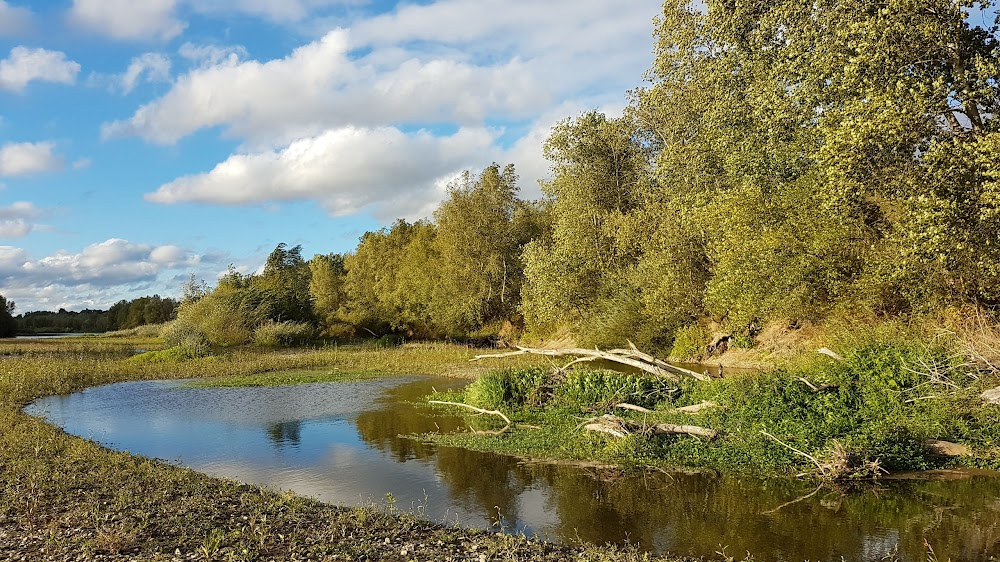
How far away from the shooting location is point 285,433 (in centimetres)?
2259

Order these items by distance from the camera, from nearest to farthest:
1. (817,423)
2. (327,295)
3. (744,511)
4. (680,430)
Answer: (744,511)
(817,423)
(680,430)
(327,295)

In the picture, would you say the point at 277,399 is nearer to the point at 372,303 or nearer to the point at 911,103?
the point at 911,103

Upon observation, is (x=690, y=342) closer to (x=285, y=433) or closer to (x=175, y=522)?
(x=285, y=433)

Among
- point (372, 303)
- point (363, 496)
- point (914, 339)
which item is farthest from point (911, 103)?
point (372, 303)

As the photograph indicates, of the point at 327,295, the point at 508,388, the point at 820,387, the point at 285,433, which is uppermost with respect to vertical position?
the point at 327,295

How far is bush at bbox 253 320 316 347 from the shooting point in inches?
2325

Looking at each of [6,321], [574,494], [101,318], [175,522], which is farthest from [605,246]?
[101,318]

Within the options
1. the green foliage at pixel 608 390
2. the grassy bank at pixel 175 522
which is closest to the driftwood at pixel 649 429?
the green foliage at pixel 608 390

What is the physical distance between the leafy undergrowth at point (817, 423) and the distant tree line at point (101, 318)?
92.6 metres

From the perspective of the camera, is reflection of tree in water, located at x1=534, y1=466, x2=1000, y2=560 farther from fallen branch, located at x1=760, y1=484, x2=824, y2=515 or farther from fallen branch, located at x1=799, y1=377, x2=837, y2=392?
fallen branch, located at x1=799, y1=377, x2=837, y2=392

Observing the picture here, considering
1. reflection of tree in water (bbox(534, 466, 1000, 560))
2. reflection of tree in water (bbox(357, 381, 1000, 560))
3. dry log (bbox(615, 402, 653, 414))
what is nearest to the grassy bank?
reflection of tree in water (bbox(357, 381, 1000, 560))

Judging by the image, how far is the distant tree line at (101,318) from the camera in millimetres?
108875

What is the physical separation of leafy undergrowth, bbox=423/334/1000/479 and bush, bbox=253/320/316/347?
42367mm

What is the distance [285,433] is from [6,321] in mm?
89500
